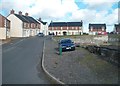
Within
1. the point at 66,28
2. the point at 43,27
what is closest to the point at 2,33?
the point at 43,27

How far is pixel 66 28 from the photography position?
138 metres

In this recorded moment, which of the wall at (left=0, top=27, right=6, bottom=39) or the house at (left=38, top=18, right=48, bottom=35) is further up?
the house at (left=38, top=18, right=48, bottom=35)

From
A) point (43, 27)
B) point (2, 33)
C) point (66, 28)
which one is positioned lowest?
point (2, 33)

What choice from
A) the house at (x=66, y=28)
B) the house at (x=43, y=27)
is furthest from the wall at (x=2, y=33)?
the house at (x=66, y=28)

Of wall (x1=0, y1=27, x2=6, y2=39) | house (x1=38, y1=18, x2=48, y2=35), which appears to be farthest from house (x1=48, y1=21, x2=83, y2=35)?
wall (x1=0, y1=27, x2=6, y2=39)

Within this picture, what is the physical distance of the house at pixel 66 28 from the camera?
447 ft

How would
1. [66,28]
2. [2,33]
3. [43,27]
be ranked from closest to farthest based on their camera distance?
[2,33] → [43,27] → [66,28]

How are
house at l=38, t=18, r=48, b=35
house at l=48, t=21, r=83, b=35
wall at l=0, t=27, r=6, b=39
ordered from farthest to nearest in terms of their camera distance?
house at l=48, t=21, r=83, b=35, house at l=38, t=18, r=48, b=35, wall at l=0, t=27, r=6, b=39

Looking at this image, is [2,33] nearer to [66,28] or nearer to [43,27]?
[43,27]

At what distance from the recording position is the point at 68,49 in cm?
3691

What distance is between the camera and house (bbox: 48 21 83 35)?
136125mm

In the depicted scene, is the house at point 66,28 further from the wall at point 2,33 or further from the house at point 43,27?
the wall at point 2,33

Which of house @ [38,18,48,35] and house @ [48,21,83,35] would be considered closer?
house @ [38,18,48,35]

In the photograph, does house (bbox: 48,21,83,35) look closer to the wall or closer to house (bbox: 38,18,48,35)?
house (bbox: 38,18,48,35)
